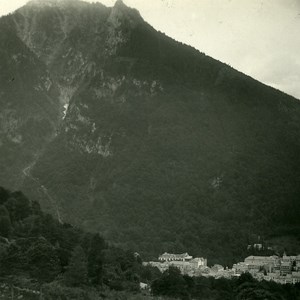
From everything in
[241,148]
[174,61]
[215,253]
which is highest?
[174,61]

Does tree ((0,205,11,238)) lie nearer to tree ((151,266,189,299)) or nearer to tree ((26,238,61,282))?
tree ((26,238,61,282))

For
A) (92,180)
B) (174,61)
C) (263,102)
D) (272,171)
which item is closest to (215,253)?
(272,171)

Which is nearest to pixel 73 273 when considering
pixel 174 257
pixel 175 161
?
pixel 174 257

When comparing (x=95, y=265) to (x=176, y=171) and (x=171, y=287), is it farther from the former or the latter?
(x=176, y=171)

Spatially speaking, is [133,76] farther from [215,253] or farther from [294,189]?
[215,253]

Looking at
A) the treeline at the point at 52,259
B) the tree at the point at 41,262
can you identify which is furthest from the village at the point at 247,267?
the tree at the point at 41,262

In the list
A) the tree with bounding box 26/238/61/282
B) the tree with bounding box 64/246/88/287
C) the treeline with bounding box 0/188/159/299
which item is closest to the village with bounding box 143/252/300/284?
the treeline with bounding box 0/188/159/299

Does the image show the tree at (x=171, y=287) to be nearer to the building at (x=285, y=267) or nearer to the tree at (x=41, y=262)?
the tree at (x=41, y=262)
